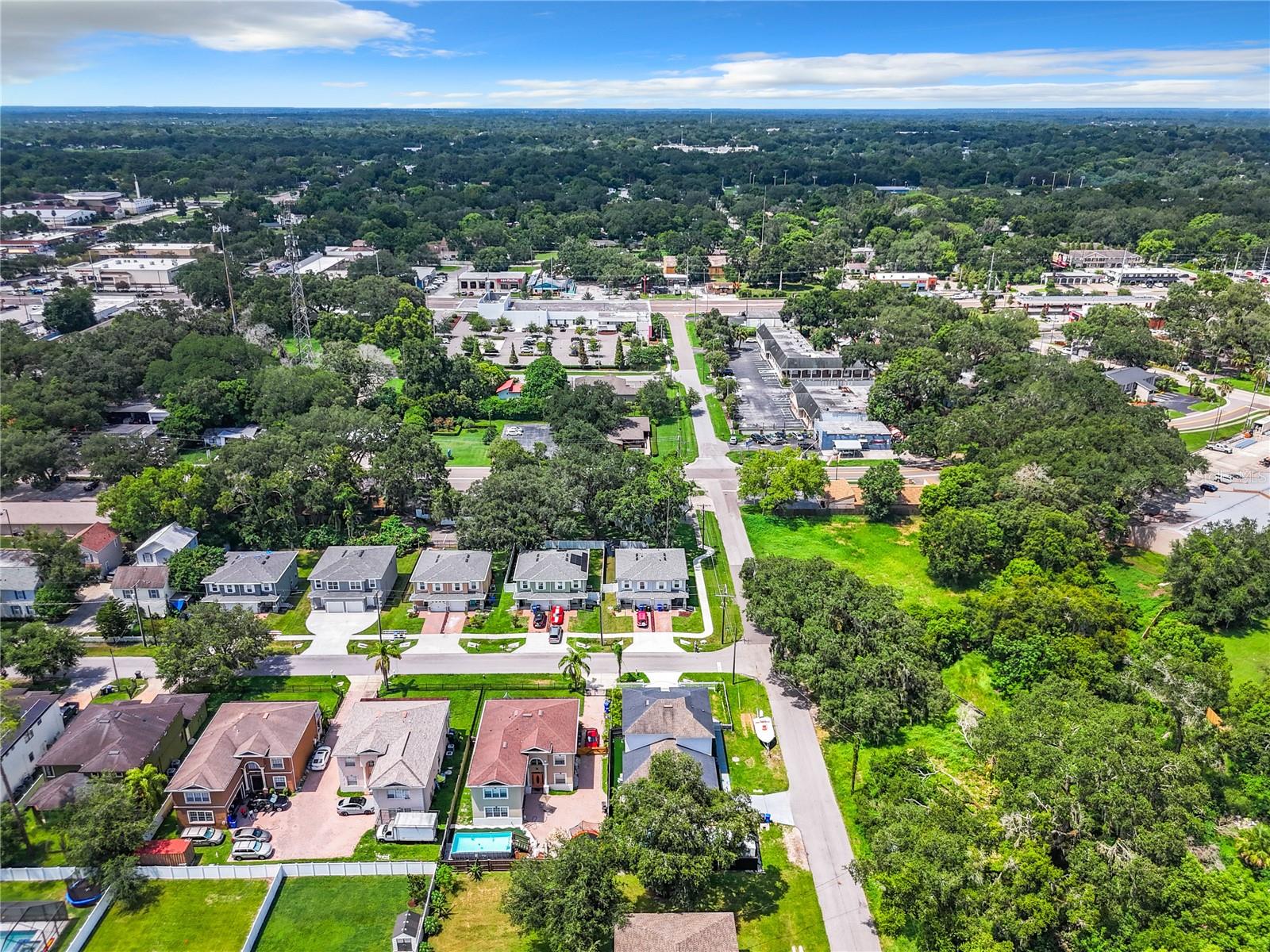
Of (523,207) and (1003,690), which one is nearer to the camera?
(1003,690)

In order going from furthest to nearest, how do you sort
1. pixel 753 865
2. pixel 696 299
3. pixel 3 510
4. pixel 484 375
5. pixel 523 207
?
pixel 523 207, pixel 696 299, pixel 484 375, pixel 3 510, pixel 753 865

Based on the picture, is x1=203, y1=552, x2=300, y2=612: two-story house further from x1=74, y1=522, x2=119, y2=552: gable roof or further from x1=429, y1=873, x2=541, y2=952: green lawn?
x1=429, y1=873, x2=541, y2=952: green lawn

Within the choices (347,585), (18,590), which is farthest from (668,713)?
(18,590)

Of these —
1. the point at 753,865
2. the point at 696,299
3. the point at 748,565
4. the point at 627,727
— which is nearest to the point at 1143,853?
the point at 753,865

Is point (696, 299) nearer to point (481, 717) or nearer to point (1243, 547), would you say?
point (1243, 547)

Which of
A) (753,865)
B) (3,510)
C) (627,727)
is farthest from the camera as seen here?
(3,510)

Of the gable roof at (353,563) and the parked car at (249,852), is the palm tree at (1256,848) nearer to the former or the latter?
the parked car at (249,852)
